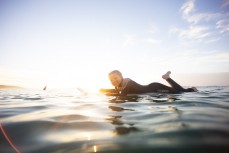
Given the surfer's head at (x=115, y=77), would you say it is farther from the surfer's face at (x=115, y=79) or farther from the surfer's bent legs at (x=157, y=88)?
the surfer's bent legs at (x=157, y=88)

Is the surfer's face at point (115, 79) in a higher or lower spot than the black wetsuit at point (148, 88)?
higher

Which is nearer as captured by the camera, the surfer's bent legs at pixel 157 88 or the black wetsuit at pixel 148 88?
the black wetsuit at pixel 148 88

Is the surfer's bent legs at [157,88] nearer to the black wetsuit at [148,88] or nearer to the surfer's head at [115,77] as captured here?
the black wetsuit at [148,88]

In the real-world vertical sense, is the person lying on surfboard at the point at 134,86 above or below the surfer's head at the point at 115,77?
below

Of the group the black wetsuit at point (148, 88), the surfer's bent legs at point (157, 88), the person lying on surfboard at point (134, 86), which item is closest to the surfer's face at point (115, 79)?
the person lying on surfboard at point (134, 86)

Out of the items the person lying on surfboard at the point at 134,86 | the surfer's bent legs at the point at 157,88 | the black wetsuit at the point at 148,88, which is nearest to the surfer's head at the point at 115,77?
the person lying on surfboard at the point at 134,86

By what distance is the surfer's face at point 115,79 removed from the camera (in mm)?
8625

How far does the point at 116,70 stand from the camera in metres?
8.72

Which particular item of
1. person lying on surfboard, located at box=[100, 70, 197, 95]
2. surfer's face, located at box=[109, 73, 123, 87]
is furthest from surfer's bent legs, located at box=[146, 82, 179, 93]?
surfer's face, located at box=[109, 73, 123, 87]

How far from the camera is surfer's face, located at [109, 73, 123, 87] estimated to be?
8625 mm

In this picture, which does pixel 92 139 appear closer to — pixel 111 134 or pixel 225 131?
pixel 111 134

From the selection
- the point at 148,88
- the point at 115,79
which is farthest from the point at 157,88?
the point at 115,79

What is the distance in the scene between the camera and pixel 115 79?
342 inches

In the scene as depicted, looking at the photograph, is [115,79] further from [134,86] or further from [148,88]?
[148,88]
